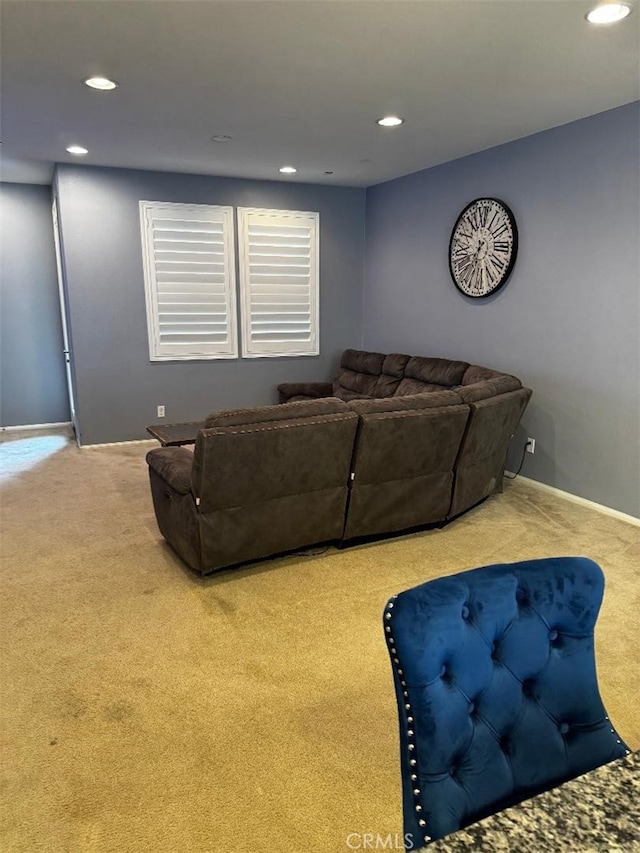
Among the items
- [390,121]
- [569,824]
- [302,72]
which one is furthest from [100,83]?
[569,824]

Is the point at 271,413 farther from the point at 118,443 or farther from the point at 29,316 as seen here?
the point at 29,316

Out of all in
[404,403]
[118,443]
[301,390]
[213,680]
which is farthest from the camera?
[301,390]

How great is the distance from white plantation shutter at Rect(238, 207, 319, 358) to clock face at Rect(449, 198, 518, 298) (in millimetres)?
1737

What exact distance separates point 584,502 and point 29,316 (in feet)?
18.9

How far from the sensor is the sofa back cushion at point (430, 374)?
4.71m

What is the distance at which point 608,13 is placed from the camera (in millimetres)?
2279

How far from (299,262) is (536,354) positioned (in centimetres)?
290

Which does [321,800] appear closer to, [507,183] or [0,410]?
[507,183]

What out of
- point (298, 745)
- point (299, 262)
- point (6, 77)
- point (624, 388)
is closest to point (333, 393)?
point (299, 262)

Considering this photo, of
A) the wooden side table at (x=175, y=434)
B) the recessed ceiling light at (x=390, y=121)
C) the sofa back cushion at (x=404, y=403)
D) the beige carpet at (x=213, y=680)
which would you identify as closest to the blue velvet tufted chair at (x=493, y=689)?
the beige carpet at (x=213, y=680)

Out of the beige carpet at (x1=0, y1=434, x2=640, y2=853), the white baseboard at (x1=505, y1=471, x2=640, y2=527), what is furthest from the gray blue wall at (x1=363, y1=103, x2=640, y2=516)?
the beige carpet at (x1=0, y1=434, x2=640, y2=853)

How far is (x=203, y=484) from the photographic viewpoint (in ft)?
8.95

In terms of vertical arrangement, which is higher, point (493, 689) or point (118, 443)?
point (493, 689)

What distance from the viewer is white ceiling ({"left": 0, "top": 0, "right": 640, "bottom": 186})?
2.29m
